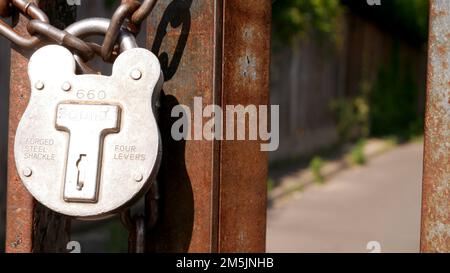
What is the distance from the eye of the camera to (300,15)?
8875 mm

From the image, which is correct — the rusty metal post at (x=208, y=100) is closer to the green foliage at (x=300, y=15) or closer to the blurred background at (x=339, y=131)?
the blurred background at (x=339, y=131)

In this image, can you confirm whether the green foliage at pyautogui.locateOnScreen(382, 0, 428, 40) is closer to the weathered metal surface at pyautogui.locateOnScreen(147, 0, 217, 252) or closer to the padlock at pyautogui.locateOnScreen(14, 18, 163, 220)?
the weathered metal surface at pyautogui.locateOnScreen(147, 0, 217, 252)

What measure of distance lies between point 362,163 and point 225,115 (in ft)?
34.6

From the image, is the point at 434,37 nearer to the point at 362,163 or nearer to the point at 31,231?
the point at 31,231

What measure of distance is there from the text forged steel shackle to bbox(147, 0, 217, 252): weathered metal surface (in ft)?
0.22

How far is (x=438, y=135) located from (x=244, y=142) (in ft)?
0.96

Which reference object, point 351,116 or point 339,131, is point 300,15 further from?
point 351,116

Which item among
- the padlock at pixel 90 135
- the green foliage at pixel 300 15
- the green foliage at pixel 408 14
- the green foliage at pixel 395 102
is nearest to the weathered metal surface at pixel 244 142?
the padlock at pixel 90 135

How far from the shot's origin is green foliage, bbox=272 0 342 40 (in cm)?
850

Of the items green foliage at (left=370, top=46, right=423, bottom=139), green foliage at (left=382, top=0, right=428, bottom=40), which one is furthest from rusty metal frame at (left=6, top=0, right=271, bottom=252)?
green foliage at (left=382, top=0, right=428, bottom=40)

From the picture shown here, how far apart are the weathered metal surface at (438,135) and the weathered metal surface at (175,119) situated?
1.07 ft

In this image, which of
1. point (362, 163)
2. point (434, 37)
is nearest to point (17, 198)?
point (434, 37)

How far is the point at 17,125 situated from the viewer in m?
1.09

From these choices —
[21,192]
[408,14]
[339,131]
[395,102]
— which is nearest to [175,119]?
[21,192]
